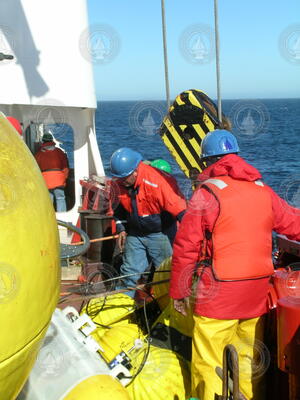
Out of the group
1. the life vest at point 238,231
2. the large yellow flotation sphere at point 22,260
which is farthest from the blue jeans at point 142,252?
the large yellow flotation sphere at point 22,260

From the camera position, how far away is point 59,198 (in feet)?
24.3

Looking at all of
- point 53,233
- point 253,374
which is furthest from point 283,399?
point 53,233

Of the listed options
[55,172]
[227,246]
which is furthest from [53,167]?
[227,246]

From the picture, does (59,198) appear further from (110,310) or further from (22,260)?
(22,260)

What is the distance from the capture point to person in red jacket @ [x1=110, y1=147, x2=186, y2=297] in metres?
4.38

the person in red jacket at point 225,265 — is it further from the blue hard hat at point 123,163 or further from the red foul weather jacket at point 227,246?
the blue hard hat at point 123,163

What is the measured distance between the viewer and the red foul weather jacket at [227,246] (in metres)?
2.93

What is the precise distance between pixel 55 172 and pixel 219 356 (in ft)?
16.5

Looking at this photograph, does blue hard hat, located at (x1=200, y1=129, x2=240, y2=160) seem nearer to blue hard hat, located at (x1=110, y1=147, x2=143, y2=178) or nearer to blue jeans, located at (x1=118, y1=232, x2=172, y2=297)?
blue hard hat, located at (x1=110, y1=147, x2=143, y2=178)

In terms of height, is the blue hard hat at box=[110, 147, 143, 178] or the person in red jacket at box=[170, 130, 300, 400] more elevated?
the blue hard hat at box=[110, 147, 143, 178]

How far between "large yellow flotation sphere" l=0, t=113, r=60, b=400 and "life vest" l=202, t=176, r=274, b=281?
4.87 feet

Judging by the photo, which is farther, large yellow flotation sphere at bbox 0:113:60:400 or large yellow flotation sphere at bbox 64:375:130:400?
large yellow flotation sphere at bbox 64:375:130:400

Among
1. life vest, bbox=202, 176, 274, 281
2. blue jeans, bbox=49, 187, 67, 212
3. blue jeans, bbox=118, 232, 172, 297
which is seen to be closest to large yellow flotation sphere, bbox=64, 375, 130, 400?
life vest, bbox=202, 176, 274, 281

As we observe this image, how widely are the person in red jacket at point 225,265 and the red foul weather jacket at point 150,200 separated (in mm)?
1257
